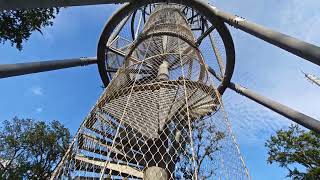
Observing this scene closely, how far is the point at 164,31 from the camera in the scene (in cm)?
901

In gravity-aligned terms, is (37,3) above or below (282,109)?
below

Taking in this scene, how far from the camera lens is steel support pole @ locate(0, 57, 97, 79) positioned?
4.18 m

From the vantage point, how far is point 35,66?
17.4ft

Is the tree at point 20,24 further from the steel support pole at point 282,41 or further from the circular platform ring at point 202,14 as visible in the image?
the steel support pole at point 282,41

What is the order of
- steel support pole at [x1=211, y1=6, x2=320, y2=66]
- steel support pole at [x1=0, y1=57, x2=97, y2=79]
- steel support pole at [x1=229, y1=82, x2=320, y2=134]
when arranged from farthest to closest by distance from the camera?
1. steel support pole at [x1=229, y1=82, x2=320, y2=134]
2. steel support pole at [x1=0, y1=57, x2=97, y2=79]
3. steel support pole at [x1=211, y1=6, x2=320, y2=66]

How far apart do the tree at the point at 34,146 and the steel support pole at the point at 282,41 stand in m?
15.4

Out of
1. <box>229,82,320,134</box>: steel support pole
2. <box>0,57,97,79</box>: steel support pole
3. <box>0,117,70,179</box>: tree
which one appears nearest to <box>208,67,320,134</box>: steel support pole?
<box>229,82,320,134</box>: steel support pole

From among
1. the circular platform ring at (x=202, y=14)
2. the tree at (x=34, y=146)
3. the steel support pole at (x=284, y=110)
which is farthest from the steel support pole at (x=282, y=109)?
the tree at (x=34, y=146)

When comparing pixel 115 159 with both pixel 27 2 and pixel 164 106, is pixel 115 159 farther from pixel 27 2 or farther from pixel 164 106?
pixel 27 2

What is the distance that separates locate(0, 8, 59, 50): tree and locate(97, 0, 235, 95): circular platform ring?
154 cm

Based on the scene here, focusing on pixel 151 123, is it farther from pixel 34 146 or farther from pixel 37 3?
pixel 34 146

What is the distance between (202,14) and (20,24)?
4.11 meters

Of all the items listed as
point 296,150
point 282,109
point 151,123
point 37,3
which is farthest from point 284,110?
point 296,150

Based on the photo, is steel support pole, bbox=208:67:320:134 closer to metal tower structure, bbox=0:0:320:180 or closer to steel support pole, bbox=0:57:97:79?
Result: metal tower structure, bbox=0:0:320:180
